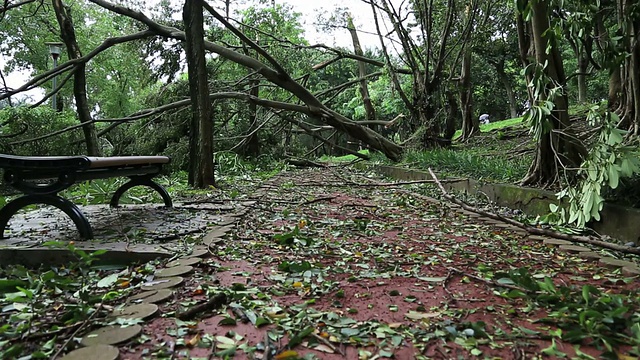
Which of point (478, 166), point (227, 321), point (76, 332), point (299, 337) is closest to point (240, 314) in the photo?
point (227, 321)

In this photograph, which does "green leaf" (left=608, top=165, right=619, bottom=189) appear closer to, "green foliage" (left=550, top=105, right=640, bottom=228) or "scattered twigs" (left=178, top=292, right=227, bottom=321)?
"green foliage" (left=550, top=105, right=640, bottom=228)

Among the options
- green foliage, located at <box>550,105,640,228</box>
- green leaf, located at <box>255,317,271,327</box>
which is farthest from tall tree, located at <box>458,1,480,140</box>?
green leaf, located at <box>255,317,271,327</box>

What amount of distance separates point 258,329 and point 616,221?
2388 millimetres

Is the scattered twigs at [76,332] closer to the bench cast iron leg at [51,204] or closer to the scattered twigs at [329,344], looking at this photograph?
→ the scattered twigs at [329,344]

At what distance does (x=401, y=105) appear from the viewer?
1877 cm

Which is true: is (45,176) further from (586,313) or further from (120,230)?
(586,313)

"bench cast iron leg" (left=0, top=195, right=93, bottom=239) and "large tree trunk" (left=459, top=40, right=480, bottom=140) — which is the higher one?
"large tree trunk" (left=459, top=40, right=480, bottom=140)

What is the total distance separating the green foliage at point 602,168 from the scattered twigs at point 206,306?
6.99 feet

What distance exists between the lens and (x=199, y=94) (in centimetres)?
521

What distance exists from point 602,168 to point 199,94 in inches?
173

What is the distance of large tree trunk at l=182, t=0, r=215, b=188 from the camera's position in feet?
17.1

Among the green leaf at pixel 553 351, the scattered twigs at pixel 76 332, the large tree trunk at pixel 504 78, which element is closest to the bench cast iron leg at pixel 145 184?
the scattered twigs at pixel 76 332

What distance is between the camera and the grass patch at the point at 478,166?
13.8 ft

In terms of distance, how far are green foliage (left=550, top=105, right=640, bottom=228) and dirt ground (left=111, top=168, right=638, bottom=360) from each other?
314 mm
